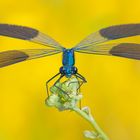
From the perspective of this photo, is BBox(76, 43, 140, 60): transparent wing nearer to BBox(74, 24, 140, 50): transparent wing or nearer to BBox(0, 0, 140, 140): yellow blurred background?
BBox(74, 24, 140, 50): transparent wing

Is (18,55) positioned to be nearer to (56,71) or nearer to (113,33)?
(113,33)

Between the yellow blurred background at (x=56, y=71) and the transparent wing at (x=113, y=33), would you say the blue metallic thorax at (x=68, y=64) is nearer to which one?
the transparent wing at (x=113, y=33)

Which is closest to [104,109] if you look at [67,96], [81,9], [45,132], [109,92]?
[109,92]

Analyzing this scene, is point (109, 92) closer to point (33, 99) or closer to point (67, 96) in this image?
point (33, 99)

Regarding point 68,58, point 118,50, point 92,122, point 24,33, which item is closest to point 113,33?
point 118,50

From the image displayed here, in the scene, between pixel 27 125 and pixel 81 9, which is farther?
pixel 81 9

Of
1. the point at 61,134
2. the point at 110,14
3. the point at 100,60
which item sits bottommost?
the point at 61,134
